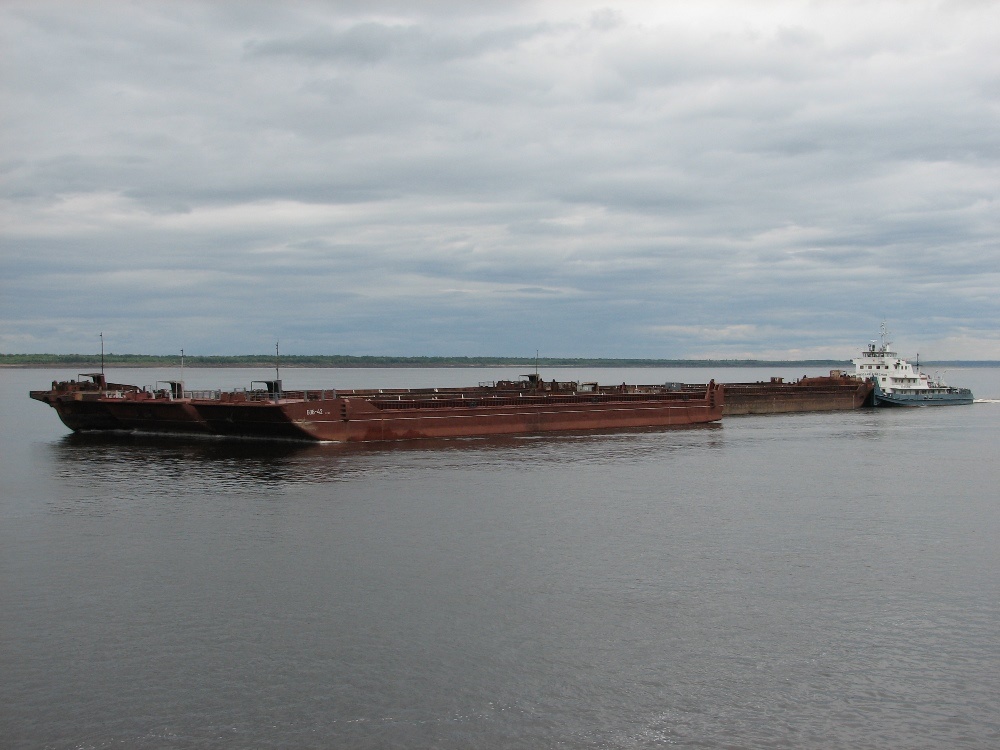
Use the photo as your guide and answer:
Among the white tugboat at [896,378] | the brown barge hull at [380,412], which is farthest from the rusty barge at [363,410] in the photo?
the white tugboat at [896,378]

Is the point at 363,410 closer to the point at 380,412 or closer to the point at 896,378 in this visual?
the point at 380,412

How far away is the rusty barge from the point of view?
172 ft

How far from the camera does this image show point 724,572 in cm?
2427

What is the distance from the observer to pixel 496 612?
2072 cm

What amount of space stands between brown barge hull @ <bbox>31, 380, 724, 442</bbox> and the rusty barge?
0.23 feet

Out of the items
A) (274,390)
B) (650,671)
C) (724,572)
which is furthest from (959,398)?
(650,671)

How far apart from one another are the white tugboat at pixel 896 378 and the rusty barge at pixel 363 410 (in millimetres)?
38991

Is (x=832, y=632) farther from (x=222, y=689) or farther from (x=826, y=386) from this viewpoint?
(x=826, y=386)

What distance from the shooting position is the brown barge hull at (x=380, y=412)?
172ft

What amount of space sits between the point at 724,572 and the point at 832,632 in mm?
5152

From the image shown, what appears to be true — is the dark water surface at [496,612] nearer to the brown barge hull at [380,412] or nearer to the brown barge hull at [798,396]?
the brown barge hull at [380,412]

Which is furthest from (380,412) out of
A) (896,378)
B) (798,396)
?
(896,378)

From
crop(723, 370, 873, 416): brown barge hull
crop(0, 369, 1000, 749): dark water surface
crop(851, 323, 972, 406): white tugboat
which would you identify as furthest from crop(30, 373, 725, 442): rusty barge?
crop(851, 323, 972, 406): white tugboat

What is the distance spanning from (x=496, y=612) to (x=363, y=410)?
114 ft
